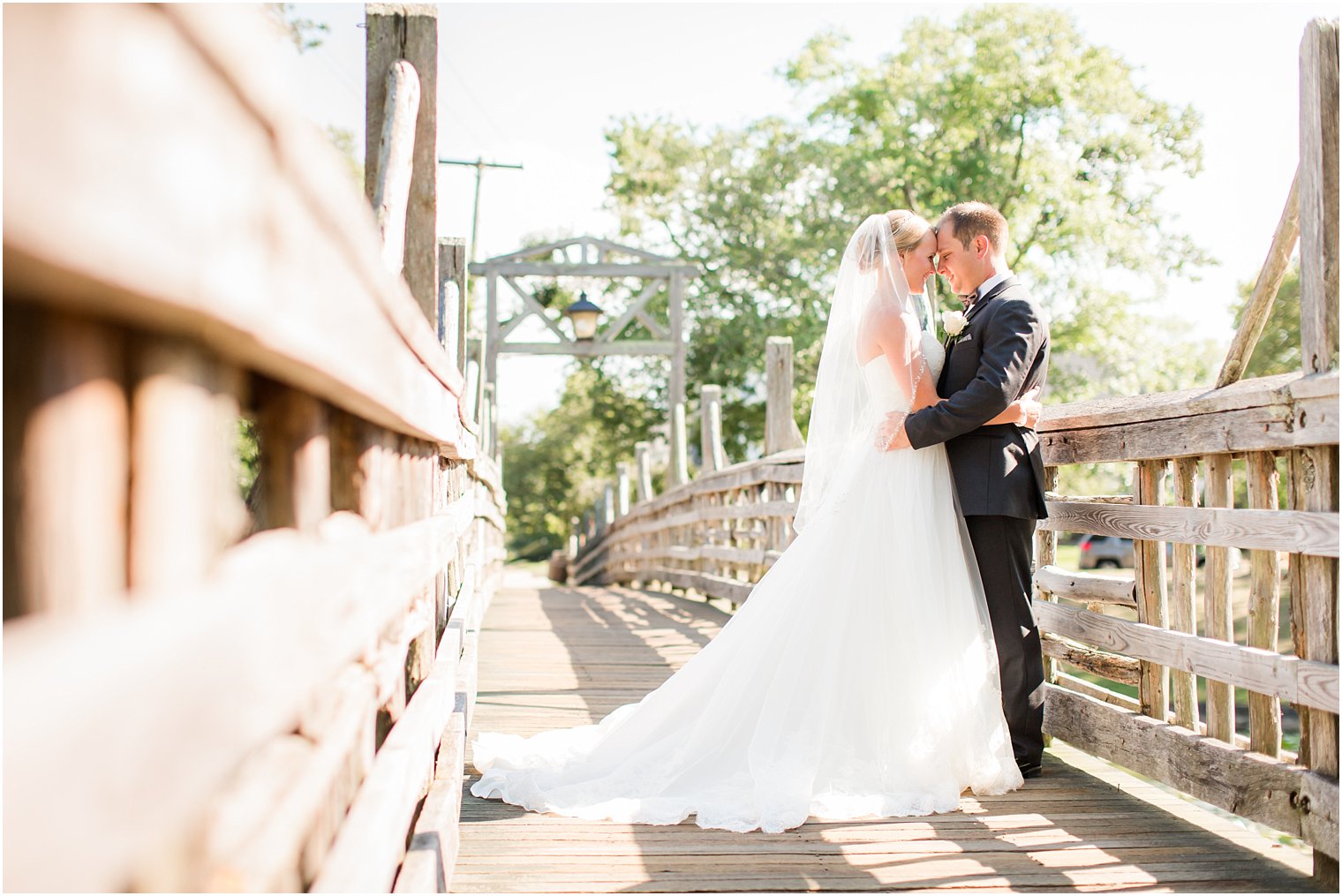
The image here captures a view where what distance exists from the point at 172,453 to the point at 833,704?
2.80 meters

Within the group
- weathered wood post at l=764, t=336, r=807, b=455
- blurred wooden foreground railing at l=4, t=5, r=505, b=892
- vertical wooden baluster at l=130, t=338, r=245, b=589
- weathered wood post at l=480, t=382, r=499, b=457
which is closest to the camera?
blurred wooden foreground railing at l=4, t=5, r=505, b=892

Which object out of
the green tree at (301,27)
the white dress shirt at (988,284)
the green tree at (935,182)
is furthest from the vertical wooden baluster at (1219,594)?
the green tree at (935,182)

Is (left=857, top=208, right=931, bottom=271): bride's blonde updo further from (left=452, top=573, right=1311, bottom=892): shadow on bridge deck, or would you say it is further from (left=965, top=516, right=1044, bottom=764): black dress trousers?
(left=452, top=573, right=1311, bottom=892): shadow on bridge deck

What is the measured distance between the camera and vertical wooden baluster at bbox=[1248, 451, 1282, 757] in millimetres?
2797

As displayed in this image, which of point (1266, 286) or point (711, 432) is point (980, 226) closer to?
point (1266, 286)

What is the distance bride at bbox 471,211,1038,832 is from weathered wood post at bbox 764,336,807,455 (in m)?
3.96

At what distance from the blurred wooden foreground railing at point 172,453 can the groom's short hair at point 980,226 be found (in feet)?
9.17

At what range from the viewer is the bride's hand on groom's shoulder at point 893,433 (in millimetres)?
3750

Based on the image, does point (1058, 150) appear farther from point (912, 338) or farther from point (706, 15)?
point (912, 338)

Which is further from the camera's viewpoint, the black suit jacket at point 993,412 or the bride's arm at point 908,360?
the bride's arm at point 908,360

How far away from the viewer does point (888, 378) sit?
383 centimetres

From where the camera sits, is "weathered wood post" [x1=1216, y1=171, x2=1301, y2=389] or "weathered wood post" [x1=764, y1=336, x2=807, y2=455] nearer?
"weathered wood post" [x1=1216, y1=171, x2=1301, y2=389]

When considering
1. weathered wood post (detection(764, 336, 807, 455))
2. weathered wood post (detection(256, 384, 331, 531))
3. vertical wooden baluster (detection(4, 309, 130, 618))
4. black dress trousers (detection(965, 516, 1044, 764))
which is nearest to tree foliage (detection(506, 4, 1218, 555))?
weathered wood post (detection(764, 336, 807, 455))

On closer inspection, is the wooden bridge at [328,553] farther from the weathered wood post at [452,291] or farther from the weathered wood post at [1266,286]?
the weathered wood post at [452,291]
